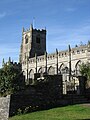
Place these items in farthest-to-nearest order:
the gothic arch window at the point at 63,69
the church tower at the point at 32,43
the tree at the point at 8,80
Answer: the church tower at the point at 32,43 < the gothic arch window at the point at 63,69 < the tree at the point at 8,80

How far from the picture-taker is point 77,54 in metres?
68.2

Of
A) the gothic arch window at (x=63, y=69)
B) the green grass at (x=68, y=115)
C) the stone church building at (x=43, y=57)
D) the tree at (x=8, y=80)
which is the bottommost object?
the green grass at (x=68, y=115)

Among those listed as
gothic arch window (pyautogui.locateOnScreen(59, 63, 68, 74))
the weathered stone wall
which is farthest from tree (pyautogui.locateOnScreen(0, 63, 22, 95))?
gothic arch window (pyautogui.locateOnScreen(59, 63, 68, 74))

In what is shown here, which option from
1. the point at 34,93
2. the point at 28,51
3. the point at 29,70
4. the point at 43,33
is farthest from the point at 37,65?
the point at 34,93

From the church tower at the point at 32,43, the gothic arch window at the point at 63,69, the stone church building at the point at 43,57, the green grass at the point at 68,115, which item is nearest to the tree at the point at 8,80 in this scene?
the green grass at the point at 68,115

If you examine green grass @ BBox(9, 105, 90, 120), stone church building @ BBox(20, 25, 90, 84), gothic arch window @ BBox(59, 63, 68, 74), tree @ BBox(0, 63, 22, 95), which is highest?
stone church building @ BBox(20, 25, 90, 84)

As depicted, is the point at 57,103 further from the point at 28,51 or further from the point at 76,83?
the point at 28,51

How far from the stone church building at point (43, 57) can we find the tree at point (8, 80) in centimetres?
2626

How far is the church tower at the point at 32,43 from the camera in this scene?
9394cm

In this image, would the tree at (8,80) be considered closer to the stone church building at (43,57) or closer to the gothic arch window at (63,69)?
the stone church building at (43,57)

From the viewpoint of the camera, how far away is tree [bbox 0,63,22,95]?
22.6 m

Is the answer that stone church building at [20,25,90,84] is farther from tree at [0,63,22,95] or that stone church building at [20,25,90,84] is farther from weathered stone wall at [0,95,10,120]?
weathered stone wall at [0,95,10,120]

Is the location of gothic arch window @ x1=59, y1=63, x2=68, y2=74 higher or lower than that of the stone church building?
lower

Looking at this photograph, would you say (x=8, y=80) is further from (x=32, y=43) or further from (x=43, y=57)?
(x=32, y=43)
